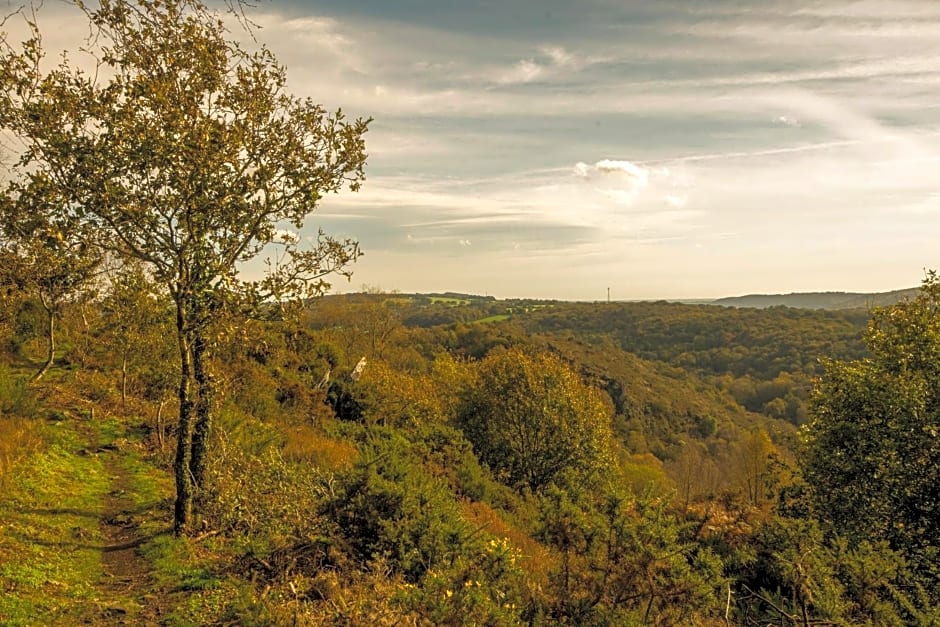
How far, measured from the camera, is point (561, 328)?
16788 centimetres

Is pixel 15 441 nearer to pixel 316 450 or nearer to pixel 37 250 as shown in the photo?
pixel 37 250

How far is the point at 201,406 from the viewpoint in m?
9.70

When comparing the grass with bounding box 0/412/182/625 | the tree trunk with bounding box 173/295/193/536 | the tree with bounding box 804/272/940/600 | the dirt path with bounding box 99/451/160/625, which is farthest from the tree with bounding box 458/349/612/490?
the tree trunk with bounding box 173/295/193/536

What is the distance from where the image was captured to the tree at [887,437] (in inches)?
500

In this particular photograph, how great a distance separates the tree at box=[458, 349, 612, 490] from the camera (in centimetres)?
2755

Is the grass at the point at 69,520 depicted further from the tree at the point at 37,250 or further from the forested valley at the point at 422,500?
the tree at the point at 37,250

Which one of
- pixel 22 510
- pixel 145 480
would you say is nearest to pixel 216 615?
pixel 22 510

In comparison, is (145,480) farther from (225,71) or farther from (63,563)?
(225,71)

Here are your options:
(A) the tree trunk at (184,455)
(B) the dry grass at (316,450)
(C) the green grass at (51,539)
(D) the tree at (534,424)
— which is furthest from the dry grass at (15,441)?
(D) the tree at (534,424)

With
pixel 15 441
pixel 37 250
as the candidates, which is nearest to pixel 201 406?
pixel 37 250

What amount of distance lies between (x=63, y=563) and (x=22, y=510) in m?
2.22

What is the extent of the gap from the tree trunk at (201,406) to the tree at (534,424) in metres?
18.0

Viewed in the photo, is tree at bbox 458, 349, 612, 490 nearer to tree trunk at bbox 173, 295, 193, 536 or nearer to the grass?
the grass

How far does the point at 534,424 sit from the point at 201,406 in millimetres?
20412
